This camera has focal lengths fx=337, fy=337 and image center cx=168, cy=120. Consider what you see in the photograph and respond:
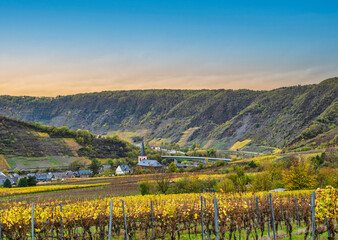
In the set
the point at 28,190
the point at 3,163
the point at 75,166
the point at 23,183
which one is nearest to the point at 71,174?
the point at 75,166

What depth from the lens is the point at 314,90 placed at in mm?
178250

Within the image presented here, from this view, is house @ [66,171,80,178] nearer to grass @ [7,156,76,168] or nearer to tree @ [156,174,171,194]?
grass @ [7,156,76,168]

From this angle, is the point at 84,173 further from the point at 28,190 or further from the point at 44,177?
the point at 28,190

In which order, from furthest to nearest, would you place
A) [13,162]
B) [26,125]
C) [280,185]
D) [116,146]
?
[116,146]
[26,125]
[13,162]
[280,185]

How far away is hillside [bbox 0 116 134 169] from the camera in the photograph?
118375mm

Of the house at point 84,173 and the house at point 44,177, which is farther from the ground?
the house at point 44,177

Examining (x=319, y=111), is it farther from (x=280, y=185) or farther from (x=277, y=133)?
(x=280, y=185)

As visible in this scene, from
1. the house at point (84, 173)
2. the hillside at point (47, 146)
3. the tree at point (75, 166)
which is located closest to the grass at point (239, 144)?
the hillside at point (47, 146)

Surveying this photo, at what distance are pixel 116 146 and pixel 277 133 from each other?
3112 inches

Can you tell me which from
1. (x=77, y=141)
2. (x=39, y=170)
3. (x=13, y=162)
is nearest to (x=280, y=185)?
(x=39, y=170)

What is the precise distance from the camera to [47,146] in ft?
446

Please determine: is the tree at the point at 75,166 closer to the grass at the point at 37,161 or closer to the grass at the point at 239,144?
the grass at the point at 37,161

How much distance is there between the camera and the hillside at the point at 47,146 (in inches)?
4660

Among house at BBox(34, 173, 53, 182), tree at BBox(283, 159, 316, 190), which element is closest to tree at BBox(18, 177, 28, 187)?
house at BBox(34, 173, 53, 182)
